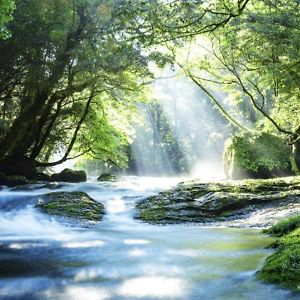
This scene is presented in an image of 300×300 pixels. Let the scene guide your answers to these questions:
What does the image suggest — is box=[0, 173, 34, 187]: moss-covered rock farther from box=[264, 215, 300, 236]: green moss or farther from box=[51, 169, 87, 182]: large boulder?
box=[264, 215, 300, 236]: green moss

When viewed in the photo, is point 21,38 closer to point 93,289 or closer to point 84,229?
point 84,229

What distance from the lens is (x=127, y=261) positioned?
216 inches

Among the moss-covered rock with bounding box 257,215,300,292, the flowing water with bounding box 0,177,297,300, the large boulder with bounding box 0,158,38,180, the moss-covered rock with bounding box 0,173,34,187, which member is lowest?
the flowing water with bounding box 0,177,297,300

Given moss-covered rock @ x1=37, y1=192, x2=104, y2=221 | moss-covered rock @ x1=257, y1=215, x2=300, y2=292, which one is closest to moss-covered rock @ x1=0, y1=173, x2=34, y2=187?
moss-covered rock @ x1=37, y1=192, x2=104, y2=221

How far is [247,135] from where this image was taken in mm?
18391

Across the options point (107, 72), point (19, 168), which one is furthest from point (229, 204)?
point (19, 168)

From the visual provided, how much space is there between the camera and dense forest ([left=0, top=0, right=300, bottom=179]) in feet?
34.9

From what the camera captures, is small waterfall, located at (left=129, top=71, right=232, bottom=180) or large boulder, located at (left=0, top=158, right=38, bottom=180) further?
small waterfall, located at (left=129, top=71, right=232, bottom=180)

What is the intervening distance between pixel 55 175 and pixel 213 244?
1337cm

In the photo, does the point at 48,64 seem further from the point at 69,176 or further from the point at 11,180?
the point at 69,176

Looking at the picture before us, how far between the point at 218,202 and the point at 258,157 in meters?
7.94

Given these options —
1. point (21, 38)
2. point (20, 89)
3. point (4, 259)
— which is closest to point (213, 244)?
point (4, 259)

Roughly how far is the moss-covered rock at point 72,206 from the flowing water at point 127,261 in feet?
1.20

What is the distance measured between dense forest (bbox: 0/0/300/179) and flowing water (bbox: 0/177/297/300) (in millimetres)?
3646
